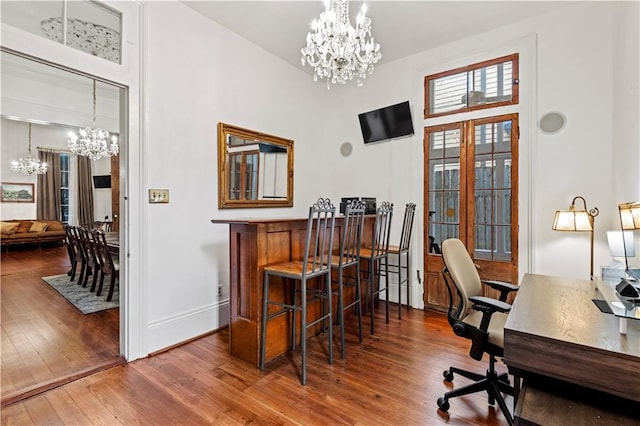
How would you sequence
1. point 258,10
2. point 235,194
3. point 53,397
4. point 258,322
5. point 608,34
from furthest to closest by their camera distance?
point 235,194, point 258,10, point 608,34, point 258,322, point 53,397

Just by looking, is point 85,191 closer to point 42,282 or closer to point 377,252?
point 42,282

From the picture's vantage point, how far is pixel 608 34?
113 inches

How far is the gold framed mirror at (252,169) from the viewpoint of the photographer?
3391 millimetres

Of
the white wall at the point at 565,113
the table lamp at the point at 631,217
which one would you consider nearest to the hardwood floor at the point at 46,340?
the table lamp at the point at 631,217

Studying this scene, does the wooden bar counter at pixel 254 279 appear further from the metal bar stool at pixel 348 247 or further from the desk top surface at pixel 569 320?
the desk top surface at pixel 569 320

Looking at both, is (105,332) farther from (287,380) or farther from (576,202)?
(576,202)

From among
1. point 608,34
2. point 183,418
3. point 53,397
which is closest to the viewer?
point 183,418

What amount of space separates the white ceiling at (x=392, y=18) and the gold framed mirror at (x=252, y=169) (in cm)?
109

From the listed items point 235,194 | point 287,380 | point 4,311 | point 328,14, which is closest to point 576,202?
point 328,14

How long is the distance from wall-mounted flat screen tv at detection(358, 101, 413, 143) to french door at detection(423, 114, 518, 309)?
0.97 ft

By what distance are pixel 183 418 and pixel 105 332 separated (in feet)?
5.93

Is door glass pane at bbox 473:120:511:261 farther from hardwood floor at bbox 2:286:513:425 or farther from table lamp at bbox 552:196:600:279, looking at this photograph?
hardwood floor at bbox 2:286:513:425

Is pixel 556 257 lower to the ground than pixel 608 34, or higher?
lower

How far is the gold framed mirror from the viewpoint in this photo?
339 cm
